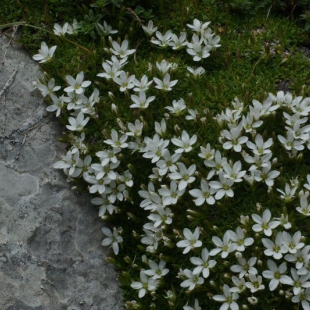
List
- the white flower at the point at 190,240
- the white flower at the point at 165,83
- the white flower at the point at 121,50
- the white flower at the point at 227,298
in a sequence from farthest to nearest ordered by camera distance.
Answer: the white flower at the point at 121,50, the white flower at the point at 165,83, the white flower at the point at 190,240, the white flower at the point at 227,298

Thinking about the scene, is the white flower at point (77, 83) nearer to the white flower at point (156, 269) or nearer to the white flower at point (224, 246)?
the white flower at point (156, 269)

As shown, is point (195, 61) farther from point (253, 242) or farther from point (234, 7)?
point (253, 242)

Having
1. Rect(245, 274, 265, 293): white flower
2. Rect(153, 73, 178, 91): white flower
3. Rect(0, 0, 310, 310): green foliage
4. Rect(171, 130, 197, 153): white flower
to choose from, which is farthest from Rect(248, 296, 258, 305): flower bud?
Rect(153, 73, 178, 91): white flower

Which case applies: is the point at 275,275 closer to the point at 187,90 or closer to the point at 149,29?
the point at 187,90

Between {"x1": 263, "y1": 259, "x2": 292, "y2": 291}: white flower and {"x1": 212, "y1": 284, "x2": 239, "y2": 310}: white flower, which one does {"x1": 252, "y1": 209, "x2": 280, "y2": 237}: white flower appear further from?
{"x1": 212, "y1": 284, "x2": 239, "y2": 310}: white flower

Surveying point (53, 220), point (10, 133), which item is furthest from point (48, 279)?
point (10, 133)

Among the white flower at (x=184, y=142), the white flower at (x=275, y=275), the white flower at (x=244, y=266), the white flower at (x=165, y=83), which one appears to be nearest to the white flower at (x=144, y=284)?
the white flower at (x=244, y=266)
